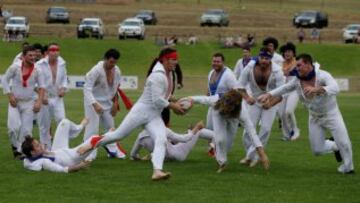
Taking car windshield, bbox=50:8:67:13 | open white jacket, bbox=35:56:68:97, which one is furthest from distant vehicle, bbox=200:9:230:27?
open white jacket, bbox=35:56:68:97

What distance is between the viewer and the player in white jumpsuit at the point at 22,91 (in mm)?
18031

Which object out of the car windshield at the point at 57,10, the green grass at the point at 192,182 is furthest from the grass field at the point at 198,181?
the car windshield at the point at 57,10

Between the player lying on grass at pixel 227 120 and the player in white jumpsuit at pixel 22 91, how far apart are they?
3.45 metres

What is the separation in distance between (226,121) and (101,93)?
108 inches

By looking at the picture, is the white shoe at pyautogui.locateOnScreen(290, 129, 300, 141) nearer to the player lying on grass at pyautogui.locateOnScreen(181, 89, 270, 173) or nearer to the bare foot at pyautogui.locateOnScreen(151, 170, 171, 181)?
the player lying on grass at pyautogui.locateOnScreen(181, 89, 270, 173)

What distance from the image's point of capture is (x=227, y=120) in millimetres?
16469

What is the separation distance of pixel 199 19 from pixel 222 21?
4551mm

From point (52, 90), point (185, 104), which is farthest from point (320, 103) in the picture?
point (52, 90)

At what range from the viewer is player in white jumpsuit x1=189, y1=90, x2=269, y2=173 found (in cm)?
1598

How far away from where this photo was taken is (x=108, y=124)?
59.8 feet

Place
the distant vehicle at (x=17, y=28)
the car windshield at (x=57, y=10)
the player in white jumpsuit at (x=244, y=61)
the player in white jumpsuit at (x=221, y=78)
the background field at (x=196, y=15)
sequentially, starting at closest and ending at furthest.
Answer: the player in white jumpsuit at (x=221, y=78), the player in white jumpsuit at (x=244, y=61), the distant vehicle at (x=17, y=28), the background field at (x=196, y=15), the car windshield at (x=57, y=10)

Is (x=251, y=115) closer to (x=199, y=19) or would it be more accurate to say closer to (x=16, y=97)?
(x=16, y=97)

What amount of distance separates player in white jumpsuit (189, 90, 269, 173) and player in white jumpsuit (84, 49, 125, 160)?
229cm

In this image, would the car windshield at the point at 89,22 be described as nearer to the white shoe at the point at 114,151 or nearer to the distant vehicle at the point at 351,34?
the distant vehicle at the point at 351,34
